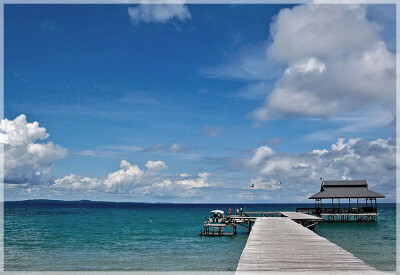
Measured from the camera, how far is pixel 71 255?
2834cm

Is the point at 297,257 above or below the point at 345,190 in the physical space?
below

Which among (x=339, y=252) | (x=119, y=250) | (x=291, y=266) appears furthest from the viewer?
(x=119, y=250)

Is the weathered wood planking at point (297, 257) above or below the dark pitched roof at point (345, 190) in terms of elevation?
below

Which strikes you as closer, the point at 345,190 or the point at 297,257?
the point at 297,257

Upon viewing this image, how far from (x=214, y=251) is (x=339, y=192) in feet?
119

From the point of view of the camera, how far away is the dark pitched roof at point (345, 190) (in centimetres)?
5738

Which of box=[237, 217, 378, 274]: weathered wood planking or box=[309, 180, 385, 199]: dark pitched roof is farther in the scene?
box=[309, 180, 385, 199]: dark pitched roof

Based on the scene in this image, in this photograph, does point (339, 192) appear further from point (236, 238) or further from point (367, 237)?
point (236, 238)

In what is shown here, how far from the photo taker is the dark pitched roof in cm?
5738

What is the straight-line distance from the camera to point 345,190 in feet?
195

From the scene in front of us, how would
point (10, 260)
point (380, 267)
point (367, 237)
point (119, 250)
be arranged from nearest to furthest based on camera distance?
1. point (380, 267)
2. point (10, 260)
3. point (119, 250)
4. point (367, 237)

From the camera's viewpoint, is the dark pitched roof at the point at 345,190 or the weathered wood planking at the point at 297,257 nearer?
the weathered wood planking at the point at 297,257

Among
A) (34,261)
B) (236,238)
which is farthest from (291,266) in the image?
(236,238)

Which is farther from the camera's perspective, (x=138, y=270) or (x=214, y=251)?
(x=214, y=251)
